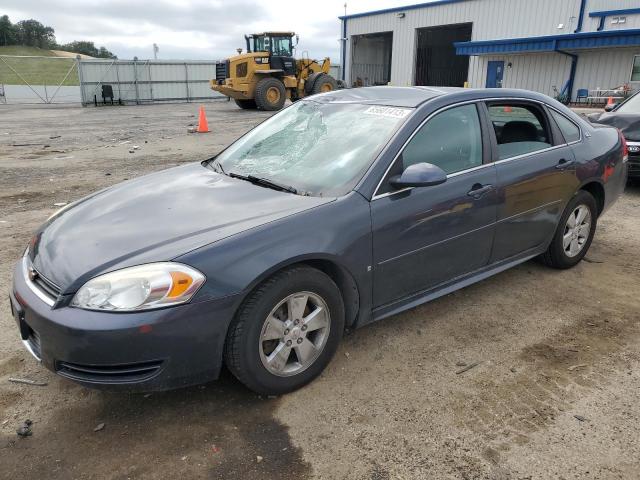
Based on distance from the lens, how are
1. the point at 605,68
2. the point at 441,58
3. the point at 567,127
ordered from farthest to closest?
the point at 441,58, the point at 605,68, the point at 567,127

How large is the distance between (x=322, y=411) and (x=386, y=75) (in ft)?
126

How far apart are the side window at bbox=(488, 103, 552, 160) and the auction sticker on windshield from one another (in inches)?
30.3

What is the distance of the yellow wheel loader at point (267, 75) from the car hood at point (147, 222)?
1893 centimetres

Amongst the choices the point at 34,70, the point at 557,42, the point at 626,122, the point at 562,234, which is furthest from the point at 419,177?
the point at 34,70

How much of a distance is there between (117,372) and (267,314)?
0.72 m

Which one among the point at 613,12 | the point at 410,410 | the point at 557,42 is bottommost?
the point at 410,410

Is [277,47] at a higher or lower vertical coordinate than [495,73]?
higher

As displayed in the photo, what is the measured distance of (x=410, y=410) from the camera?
8.80 feet

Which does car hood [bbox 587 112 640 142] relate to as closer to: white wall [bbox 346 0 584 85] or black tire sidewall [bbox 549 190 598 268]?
black tire sidewall [bbox 549 190 598 268]

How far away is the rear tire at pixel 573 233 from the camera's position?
14.0ft

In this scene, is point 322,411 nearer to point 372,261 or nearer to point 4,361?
point 372,261

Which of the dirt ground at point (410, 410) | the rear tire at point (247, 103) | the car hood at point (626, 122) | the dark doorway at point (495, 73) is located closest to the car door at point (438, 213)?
the dirt ground at point (410, 410)

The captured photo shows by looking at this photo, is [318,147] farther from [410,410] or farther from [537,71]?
[537,71]

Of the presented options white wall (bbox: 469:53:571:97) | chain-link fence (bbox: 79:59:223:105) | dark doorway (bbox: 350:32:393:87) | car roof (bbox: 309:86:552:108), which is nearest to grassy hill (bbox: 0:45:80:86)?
chain-link fence (bbox: 79:59:223:105)
